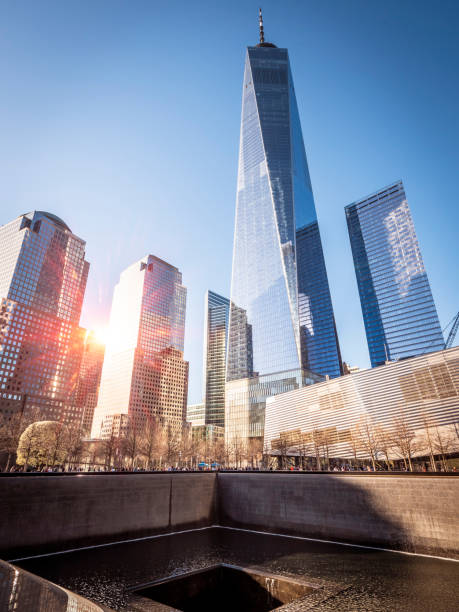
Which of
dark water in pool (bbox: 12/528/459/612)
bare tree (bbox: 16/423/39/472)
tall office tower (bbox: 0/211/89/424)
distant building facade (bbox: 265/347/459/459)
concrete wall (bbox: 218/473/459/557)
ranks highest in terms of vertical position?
tall office tower (bbox: 0/211/89/424)

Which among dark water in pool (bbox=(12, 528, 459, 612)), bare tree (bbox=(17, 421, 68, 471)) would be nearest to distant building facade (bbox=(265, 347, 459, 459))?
bare tree (bbox=(17, 421, 68, 471))

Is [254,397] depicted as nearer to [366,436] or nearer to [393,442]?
[366,436]

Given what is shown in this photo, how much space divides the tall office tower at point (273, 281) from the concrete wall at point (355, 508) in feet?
373

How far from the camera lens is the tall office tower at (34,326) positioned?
168m

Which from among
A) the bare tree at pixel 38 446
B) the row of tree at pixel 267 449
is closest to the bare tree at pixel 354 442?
the row of tree at pixel 267 449

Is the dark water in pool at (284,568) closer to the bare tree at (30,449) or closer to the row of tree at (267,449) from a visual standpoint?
the row of tree at (267,449)

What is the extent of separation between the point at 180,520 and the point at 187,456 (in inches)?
2825

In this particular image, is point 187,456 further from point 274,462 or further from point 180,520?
point 180,520

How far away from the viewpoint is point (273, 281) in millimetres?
157000

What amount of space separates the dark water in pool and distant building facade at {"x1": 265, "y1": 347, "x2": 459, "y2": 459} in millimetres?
53604

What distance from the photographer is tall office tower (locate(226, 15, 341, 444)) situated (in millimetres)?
149750

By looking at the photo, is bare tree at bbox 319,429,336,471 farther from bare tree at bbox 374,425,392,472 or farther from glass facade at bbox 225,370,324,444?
glass facade at bbox 225,370,324,444

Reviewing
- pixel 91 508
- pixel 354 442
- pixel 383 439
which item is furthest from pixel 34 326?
pixel 91 508

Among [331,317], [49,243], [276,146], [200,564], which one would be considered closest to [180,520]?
[200,564]
